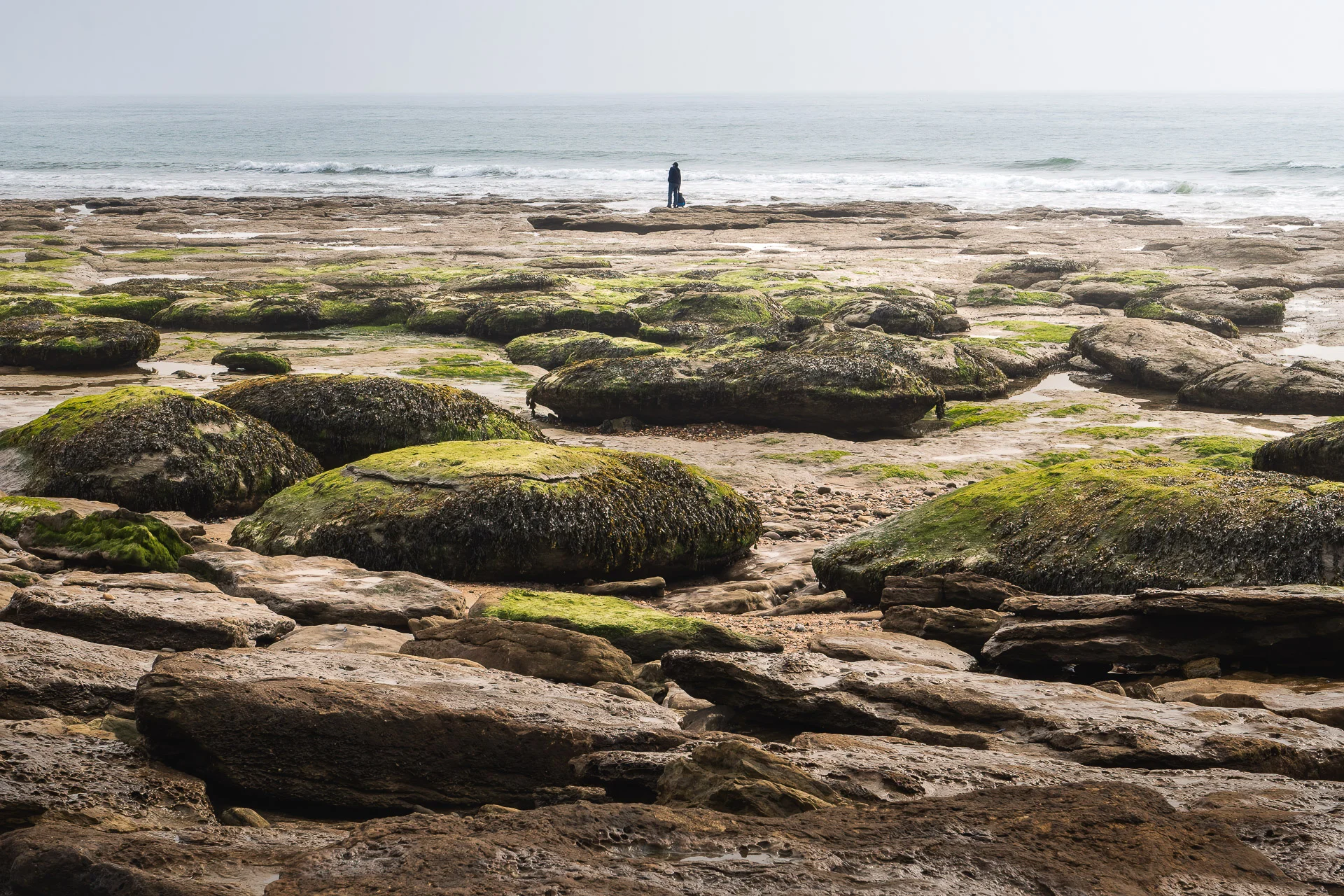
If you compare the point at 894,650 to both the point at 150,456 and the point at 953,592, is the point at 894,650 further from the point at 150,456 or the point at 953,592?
the point at 150,456

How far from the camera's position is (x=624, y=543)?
9117 mm

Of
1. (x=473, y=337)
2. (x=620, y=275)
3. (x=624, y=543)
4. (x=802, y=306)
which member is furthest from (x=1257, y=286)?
(x=624, y=543)

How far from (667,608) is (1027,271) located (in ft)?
74.5

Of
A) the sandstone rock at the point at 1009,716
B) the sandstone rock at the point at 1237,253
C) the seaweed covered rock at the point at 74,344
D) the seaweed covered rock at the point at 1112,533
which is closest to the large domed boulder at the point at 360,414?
the seaweed covered rock at the point at 1112,533

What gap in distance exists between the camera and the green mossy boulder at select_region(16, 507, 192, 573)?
25.9 feet

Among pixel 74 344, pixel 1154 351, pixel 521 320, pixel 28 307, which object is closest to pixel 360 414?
pixel 74 344

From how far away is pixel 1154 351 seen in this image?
58.3 feet

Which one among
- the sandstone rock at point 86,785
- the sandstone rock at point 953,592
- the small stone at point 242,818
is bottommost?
the sandstone rock at point 953,592

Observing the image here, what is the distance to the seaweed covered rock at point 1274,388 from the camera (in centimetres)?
1507

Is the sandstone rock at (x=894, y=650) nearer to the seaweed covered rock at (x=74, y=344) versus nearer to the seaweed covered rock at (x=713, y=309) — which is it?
the seaweed covered rock at (x=713, y=309)

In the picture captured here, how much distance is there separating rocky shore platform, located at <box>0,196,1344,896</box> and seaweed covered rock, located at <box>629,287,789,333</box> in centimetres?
38

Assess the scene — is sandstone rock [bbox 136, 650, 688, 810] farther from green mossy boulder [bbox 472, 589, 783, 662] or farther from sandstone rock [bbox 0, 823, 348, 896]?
green mossy boulder [bbox 472, 589, 783, 662]

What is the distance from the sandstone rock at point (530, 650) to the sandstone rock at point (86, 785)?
186 cm

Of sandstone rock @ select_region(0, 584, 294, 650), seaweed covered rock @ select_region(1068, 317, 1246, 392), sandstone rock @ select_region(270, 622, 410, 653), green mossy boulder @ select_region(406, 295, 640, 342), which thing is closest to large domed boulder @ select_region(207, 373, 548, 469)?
sandstone rock @ select_region(270, 622, 410, 653)
